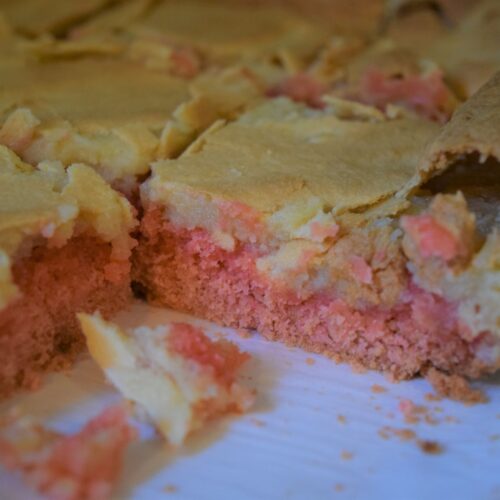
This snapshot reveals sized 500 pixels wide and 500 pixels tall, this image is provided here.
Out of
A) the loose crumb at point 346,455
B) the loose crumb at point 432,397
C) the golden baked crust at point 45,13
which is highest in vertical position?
the golden baked crust at point 45,13

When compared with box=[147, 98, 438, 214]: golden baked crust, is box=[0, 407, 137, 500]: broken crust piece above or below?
below

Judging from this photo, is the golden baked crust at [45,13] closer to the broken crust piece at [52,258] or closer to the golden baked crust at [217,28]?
the golden baked crust at [217,28]

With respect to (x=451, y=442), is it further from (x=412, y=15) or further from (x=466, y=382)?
(x=412, y=15)

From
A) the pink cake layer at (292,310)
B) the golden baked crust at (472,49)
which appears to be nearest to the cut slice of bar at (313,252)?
the pink cake layer at (292,310)

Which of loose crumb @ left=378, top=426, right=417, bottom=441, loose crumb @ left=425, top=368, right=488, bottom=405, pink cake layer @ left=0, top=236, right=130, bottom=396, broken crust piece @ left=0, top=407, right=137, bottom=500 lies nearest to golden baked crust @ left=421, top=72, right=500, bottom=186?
loose crumb @ left=425, top=368, right=488, bottom=405

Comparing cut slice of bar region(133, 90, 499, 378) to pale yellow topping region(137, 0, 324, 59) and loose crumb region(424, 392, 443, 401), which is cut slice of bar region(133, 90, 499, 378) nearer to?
loose crumb region(424, 392, 443, 401)

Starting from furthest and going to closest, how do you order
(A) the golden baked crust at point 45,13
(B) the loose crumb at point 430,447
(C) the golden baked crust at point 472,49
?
1. (A) the golden baked crust at point 45,13
2. (C) the golden baked crust at point 472,49
3. (B) the loose crumb at point 430,447

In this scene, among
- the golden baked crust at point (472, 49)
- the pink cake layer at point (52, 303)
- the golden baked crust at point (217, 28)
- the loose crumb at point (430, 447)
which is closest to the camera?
the loose crumb at point (430, 447)

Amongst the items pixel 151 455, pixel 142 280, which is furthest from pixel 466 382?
pixel 142 280

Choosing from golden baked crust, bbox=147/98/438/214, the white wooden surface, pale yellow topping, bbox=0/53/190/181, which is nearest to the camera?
the white wooden surface
